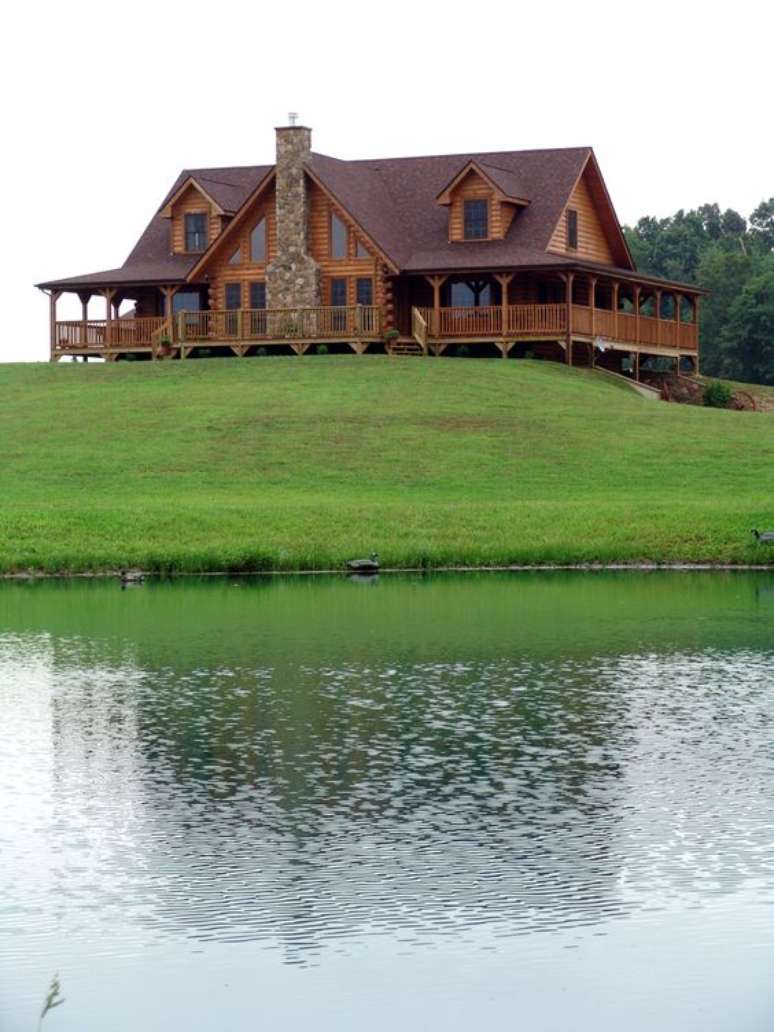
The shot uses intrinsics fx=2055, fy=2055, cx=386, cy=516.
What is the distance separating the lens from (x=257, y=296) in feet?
240

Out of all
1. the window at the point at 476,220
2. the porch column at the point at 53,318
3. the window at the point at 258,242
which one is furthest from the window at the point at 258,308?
the porch column at the point at 53,318

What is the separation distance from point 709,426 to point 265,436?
42.1 ft

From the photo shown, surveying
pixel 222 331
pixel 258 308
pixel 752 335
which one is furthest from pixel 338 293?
pixel 752 335

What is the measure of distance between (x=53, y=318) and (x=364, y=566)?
37.1 m

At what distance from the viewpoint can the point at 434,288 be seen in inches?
2746

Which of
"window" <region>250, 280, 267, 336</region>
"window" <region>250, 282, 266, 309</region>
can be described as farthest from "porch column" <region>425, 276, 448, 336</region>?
"window" <region>250, 282, 266, 309</region>

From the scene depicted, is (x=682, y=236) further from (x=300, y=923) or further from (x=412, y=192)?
(x=300, y=923)

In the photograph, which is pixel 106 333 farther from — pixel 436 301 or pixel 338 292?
pixel 436 301

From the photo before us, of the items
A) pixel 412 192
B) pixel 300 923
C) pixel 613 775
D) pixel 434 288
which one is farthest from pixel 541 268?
pixel 300 923

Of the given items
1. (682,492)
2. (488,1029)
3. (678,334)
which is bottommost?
(488,1029)

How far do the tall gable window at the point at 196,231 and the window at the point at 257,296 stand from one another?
376 cm

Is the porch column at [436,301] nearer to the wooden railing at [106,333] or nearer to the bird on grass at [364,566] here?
the wooden railing at [106,333]

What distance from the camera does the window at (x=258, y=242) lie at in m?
72.9

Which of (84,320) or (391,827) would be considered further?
(84,320)
